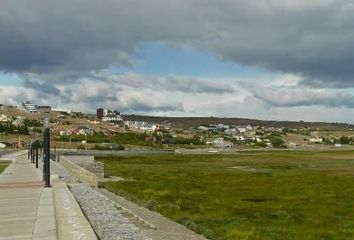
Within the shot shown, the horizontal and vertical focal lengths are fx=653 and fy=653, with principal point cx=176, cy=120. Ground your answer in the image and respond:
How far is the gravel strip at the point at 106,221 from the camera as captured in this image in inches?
602

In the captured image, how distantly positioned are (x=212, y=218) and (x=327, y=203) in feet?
32.9

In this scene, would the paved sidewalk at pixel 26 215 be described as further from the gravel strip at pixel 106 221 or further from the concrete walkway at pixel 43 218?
the gravel strip at pixel 106 221

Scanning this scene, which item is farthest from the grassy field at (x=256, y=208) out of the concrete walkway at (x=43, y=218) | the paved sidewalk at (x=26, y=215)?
the paved sidewalk at (x=26, y=215)

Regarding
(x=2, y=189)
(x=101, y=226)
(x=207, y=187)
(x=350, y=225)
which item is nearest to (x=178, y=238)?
(x=101, y=226)

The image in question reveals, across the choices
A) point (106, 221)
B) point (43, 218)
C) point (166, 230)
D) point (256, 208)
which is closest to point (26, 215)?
point (43, 218)

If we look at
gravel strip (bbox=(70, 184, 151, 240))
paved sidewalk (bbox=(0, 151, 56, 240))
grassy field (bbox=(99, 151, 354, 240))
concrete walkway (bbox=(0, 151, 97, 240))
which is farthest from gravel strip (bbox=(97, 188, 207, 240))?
paved sidewalk (bbox=(0, 151, 56, 240))

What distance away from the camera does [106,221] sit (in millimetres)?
18234

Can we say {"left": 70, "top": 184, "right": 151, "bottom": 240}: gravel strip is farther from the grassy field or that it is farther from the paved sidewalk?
the grassy field

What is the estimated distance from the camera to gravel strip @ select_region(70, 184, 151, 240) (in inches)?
602

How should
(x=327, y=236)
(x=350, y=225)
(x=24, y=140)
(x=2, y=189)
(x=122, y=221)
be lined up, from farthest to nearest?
(x=24, y=140) < (x=2, y=189) < (x=350, y=225) < (x=327, y=236) < (x=122, y=221)

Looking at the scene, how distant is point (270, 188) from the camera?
4566 cm

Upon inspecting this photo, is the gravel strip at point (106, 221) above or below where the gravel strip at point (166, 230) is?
above

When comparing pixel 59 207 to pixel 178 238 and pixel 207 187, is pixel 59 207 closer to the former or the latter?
pixel 178 238

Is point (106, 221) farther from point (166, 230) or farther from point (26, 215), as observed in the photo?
point (26, 215)
